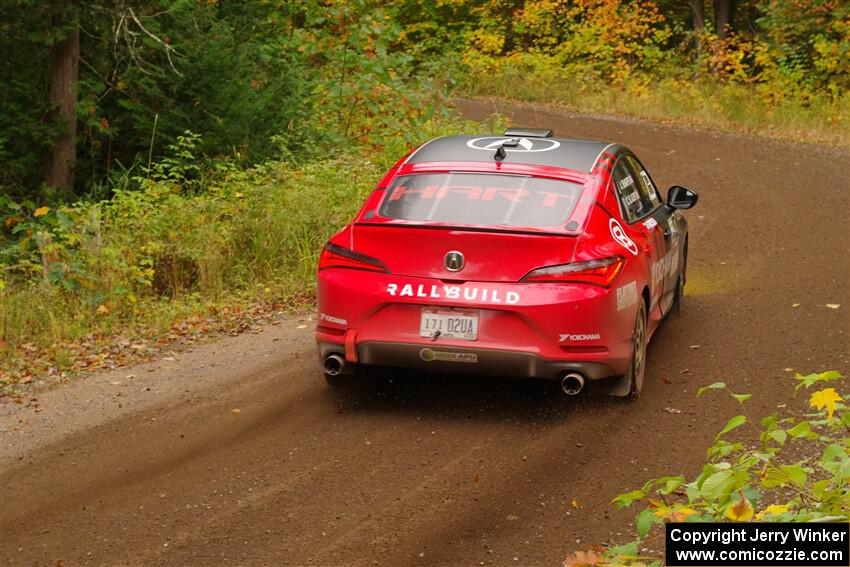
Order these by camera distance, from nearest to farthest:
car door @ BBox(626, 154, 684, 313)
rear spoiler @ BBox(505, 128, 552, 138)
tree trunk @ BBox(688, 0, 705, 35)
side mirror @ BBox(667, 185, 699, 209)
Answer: rear spoiler @ BBox(505, 128, 552, 138) < car door @ BBox(626, 154, 684, 313) < side mirror @ BBox(667, 185, 699, 209) < tree trunk @ BBox(688, 0, 705, 35)

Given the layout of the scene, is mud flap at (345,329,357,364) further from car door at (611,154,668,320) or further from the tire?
car door at (611,154,668,320)

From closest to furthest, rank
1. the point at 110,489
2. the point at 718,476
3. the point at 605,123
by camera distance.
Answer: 1. the point at 718,476
2. the point at 110,489
3. the point at 605,123

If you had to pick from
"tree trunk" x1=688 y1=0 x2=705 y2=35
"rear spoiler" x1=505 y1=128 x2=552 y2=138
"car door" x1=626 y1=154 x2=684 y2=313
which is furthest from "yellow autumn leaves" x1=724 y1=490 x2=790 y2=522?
"tree trunk" x1=688 y1=0 x2=705 y2=35

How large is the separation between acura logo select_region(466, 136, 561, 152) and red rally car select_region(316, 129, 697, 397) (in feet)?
0.99

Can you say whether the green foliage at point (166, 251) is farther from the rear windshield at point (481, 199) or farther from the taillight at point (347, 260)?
the rear windshield at point (481, 199)

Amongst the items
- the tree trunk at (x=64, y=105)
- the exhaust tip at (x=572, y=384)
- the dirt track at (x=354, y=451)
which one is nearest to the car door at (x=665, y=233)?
the dirt track at (x=354, y=451)

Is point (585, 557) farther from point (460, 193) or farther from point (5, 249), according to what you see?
point (5, 249)

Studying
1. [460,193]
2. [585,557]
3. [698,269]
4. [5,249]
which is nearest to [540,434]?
[460,193]

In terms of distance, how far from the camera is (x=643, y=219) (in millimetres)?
9008

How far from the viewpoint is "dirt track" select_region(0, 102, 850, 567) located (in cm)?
614

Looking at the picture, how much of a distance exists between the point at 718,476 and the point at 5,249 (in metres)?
10.8

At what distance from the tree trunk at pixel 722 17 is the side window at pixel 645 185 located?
23.2 metres

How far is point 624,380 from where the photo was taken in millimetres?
8141

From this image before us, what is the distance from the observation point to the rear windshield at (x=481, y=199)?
802 cm
